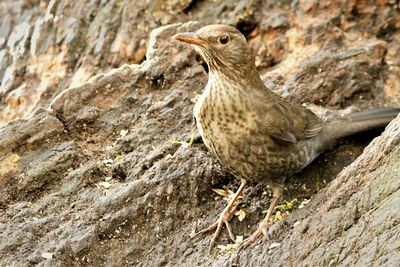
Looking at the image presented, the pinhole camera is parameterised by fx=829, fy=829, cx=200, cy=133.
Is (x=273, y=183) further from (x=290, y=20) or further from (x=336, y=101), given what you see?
(x=290, y=20)

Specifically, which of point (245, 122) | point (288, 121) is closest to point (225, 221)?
point (245, 122)

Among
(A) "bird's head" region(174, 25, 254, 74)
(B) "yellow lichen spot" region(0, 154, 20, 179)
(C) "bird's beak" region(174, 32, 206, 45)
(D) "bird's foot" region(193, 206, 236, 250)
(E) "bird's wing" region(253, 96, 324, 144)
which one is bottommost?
(D) "bird's foot" region(193, 206, 236, 250)

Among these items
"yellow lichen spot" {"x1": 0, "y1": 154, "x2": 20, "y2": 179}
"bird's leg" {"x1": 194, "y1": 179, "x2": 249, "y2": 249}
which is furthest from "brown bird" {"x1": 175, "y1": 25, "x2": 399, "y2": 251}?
"yellow lichen spot" {"x1": 0, "y1": 154, "x2": 20, "y2": 179}

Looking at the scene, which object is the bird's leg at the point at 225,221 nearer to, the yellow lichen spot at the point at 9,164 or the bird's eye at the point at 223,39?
the bird's eye at the point at 223,39

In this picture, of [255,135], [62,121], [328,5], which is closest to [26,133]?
[62,121]

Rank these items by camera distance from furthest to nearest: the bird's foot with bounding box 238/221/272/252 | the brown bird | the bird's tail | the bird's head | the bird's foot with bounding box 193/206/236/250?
the bird's tail, the bird's head, the brown bird, the bird's foot with bounding box 193/206/236/250, the bird's foot with bounding box 238/221/272/252

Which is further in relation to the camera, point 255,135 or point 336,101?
point 336,101

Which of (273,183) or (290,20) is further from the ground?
(290,20)

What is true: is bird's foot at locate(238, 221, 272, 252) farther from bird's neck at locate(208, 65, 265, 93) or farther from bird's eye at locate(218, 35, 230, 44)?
bird's eye at locate(218, 35, 230, 44)

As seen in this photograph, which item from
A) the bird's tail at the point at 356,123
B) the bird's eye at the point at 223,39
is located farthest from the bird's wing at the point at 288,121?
the bird's eye at the point at 223,39
